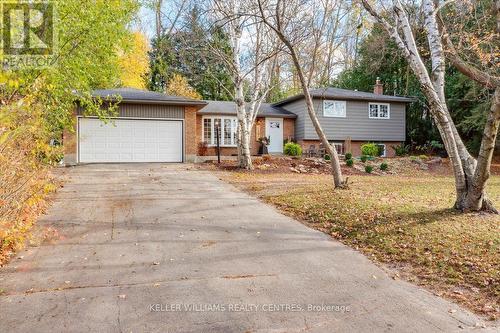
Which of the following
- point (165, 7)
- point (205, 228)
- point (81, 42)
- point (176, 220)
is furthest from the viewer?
point (165, 7)

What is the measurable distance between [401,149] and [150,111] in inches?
581

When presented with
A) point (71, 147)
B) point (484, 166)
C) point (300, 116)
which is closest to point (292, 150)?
point (300, 116)

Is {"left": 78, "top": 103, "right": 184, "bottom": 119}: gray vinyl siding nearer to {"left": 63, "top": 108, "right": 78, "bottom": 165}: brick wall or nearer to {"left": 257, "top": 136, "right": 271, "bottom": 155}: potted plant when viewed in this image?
{"left": 63, "top": 108, "right": 78, "bottom": 165}: brick wall

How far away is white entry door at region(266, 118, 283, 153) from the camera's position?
22.3 m

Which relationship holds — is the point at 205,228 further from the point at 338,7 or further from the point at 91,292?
the point at 338,7

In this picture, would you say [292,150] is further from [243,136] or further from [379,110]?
[379,110]

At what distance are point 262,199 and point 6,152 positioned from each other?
5487 millimetres

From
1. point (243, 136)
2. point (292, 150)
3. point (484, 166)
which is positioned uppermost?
point (243, 136)

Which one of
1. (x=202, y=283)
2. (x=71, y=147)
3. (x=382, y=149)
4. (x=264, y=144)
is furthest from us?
(x=382, y=149)

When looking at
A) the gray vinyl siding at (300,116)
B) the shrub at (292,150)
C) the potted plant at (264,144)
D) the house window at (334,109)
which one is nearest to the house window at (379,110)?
the house window at (334,109)

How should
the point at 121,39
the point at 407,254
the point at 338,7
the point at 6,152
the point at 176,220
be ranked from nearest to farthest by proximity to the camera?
the point at 6,152, the point at 407,254, the point at 176,220, the point at 121,39, the point at 338,7

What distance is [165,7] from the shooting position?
520 inches

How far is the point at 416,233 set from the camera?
570cm

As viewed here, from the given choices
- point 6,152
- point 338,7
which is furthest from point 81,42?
point 338,7
